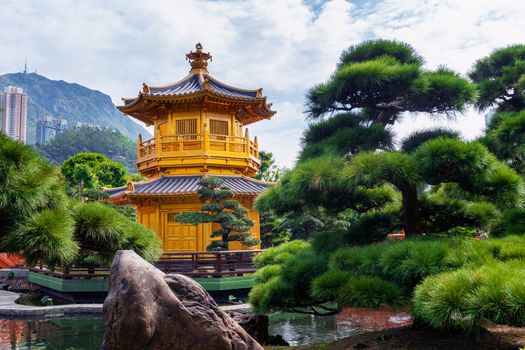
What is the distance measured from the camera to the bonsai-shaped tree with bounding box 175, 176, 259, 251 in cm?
1394

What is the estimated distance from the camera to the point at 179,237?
53.6 feet

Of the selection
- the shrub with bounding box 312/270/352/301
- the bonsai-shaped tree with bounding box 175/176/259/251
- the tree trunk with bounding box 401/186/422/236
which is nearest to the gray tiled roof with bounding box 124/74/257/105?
the bonsai-shaped tree with bounding box 175/176/259/251

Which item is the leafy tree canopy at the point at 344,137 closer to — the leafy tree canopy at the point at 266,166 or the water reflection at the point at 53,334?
the water reflection at the point at 53,334

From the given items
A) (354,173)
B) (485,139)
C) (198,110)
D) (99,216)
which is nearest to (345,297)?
(354,173)

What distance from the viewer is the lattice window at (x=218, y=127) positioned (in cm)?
1756

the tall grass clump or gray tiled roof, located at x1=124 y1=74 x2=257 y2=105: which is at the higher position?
gray tiled roof, located at x1=124 y1=74 x2=257 y2=105

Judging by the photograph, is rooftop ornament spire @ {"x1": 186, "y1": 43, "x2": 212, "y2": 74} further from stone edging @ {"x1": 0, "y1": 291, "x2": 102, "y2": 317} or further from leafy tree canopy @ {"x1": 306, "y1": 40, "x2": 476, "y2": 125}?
leafy tree canopy @ {"x1": 306, "y1": 40, "x2": 476, "y2": 125}

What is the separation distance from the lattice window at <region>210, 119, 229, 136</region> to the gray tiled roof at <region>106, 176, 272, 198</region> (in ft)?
6.07

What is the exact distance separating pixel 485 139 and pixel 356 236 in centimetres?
237

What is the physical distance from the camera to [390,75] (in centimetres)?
619

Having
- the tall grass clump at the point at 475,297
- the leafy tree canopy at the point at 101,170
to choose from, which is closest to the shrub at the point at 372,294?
the tall grass clump at the point at 475,297

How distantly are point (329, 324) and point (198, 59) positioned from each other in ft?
44.1

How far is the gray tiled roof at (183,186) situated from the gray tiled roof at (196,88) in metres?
3.14

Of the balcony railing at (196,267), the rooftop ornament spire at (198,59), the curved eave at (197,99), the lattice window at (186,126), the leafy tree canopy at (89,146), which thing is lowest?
the balcony railing at (196,267)
